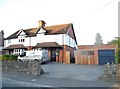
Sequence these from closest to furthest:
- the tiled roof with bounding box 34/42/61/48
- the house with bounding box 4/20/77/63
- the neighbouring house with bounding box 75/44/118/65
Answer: the neighbouring house with bounding box 75/44/118/65 < the tiled roof with bounding box 34/42/61/48 < the house with bounding box 4/20/77/63

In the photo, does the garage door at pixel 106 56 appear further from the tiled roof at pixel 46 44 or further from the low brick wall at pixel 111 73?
the low brick wall at pixel 111 73

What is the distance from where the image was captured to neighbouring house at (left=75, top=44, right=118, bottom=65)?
2973cm

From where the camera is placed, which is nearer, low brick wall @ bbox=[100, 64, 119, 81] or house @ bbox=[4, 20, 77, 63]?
low brick wall @ bbox=[100, 64, 119, 81]

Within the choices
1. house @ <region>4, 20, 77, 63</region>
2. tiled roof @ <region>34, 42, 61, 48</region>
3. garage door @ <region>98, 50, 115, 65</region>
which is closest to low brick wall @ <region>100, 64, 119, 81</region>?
garage door @ <region>98, 50, 115, 65</region>

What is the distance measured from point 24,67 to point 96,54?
1349 centimetres

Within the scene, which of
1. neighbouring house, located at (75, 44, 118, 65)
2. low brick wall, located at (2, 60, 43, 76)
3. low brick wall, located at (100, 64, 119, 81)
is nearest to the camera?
low brick wall, located at (100, 64, 119, 81)

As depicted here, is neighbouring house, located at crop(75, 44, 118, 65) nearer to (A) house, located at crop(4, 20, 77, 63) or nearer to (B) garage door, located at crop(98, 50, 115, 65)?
(B) garage door, located at crop(98, 50, 115, 65)

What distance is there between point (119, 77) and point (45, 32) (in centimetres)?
2643

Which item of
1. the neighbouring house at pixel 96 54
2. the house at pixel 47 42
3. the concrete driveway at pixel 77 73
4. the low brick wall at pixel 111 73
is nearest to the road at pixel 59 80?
the concrete driveway at pixel 77 73

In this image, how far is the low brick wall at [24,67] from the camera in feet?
64.9

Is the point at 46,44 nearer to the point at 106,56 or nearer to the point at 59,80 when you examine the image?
the point at 106,56

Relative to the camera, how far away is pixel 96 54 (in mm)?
30656

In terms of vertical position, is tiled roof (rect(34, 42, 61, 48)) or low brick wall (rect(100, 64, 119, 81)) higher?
tiled roof (rect(34, 42, 61, 48))

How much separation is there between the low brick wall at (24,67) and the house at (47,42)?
14120 mm
